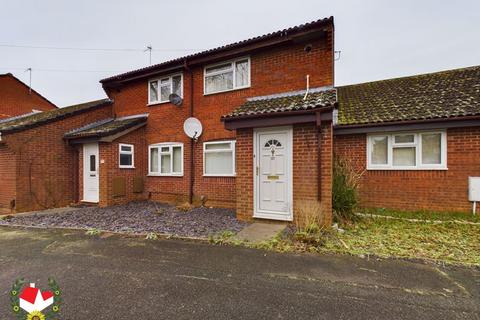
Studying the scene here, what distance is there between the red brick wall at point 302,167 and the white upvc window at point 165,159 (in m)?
3.77

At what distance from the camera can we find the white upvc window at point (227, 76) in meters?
8.67

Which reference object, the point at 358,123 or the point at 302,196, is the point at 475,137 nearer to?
the point at 358,123

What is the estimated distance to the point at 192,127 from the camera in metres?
8.98

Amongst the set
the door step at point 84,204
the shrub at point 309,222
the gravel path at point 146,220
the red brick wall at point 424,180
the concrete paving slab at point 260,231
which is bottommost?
the door step at point 84,204

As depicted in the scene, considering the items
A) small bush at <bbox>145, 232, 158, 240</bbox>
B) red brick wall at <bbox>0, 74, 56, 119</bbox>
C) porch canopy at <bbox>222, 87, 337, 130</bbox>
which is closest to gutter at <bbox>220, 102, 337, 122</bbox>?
porch canopy at <bbox>222, 87, 337, 130</bbox>

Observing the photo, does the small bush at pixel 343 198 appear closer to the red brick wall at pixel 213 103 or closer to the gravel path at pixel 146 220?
the gravel path at pixel 146 220

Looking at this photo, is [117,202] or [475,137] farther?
[117,202]

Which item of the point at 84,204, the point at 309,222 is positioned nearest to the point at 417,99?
the point at 309,222

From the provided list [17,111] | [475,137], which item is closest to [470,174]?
[475,137]

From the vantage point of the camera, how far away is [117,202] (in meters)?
9.24

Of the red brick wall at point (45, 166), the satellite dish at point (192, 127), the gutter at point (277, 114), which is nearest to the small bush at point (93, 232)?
the gutter at point (277, 114)

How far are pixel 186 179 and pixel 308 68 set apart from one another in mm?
5957

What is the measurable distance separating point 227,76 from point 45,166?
25.4 feet

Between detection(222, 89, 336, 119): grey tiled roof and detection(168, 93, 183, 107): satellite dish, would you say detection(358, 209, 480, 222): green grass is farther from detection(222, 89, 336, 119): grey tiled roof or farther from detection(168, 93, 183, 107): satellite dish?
detection(168, 93, 183, 107): satellite dish
